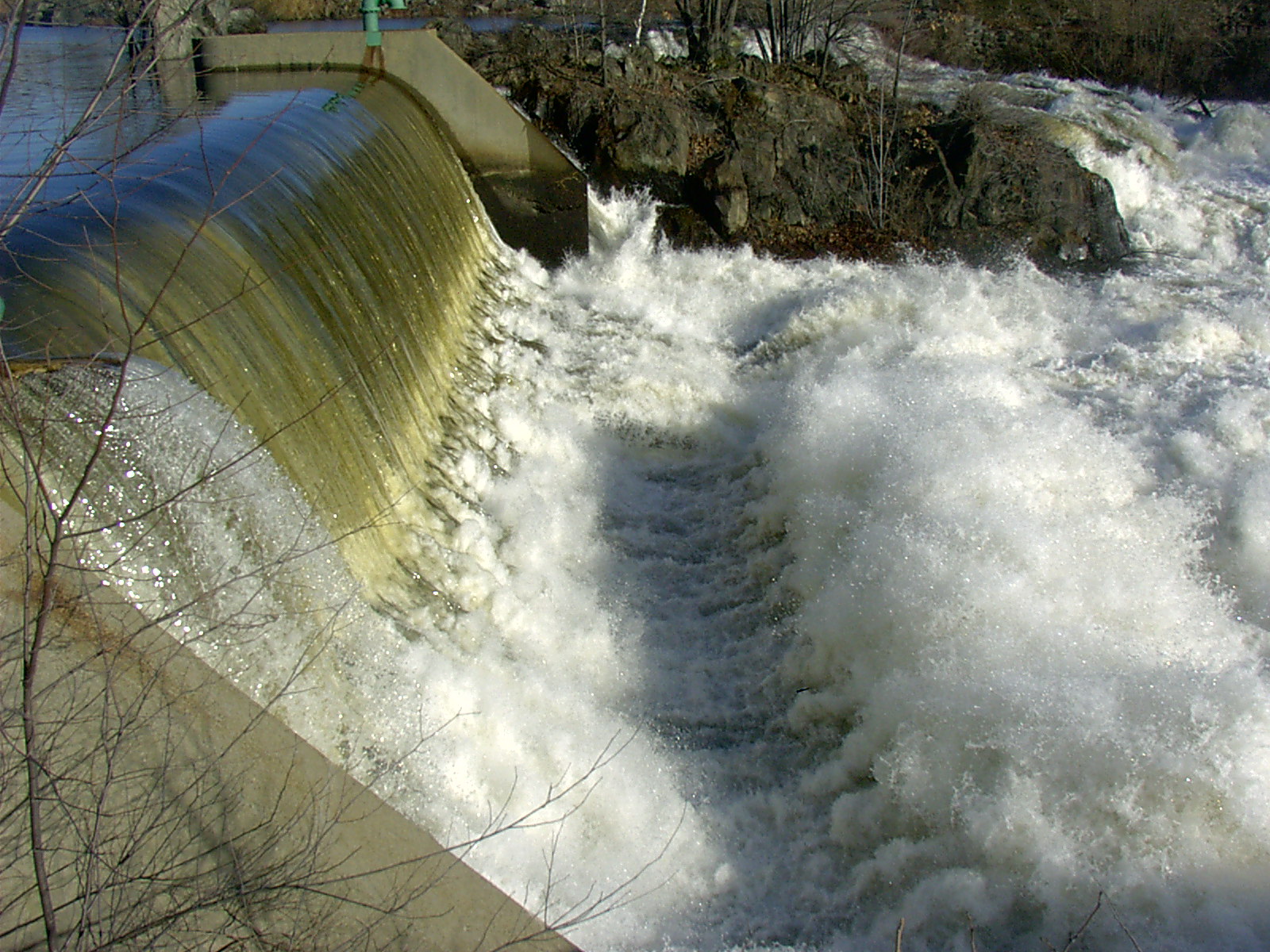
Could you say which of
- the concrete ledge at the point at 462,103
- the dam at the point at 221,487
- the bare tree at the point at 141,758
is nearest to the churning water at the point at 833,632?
the dam at the point at 221,487

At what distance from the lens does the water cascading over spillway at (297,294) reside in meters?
4.24

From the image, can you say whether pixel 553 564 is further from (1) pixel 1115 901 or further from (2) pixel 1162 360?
(2) pixel 1162 360

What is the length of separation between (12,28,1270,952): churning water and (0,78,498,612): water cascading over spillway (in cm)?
33

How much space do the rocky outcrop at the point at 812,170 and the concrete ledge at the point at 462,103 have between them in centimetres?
115

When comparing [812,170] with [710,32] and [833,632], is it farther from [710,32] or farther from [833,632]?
[833,632]

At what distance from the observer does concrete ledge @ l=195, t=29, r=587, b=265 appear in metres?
9.87

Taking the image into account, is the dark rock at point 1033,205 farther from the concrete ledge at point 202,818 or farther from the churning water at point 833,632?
the concrete ledge at point 202,818

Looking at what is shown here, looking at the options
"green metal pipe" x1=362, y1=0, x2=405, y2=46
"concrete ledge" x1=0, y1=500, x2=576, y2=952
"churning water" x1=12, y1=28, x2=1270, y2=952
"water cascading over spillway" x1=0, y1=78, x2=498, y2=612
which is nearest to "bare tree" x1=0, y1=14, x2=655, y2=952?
"concrete ledge" x1=0, y1=500, x2=576, y2=952

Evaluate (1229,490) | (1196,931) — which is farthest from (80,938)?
(1229,490)

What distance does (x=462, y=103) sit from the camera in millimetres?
9953

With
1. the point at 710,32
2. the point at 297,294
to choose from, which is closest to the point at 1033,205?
the point at 710,32

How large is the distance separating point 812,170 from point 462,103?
4.10 m

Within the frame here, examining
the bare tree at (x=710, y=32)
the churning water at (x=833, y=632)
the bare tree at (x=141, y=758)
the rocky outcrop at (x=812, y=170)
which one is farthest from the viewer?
the bare tree at (x=710, y=32)

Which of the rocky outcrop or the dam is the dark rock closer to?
the rocky outcrop
